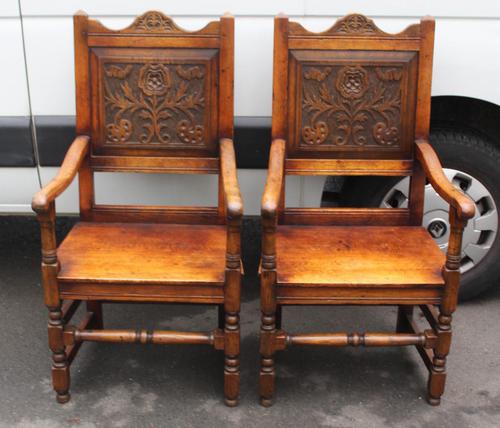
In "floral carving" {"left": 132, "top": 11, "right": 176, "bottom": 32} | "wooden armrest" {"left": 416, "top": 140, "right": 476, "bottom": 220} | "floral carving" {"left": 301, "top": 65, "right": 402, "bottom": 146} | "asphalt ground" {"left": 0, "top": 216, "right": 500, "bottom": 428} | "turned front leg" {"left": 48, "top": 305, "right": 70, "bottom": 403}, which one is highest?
"floral carving" {"left": 132, "top": 11, "right": 176, "bottom": 32}

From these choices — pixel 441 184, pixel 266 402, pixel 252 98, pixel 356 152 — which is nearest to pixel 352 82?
pixel 356 152

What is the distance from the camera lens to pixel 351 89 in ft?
10.1

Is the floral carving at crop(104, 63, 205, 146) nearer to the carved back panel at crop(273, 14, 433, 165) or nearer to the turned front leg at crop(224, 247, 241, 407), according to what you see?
the carved back panel at crop(273, 14, 433, 165)

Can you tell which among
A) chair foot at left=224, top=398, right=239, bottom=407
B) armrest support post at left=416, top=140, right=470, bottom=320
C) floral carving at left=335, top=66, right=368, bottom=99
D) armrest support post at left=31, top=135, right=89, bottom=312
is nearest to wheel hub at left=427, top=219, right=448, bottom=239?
armrest support post at left=416, top=140, right=470, bottom=320

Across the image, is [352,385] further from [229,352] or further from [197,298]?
[197,298]

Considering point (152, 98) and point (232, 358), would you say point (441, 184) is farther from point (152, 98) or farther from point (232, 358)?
point (152, 98)

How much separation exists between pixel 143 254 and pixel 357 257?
783 mm

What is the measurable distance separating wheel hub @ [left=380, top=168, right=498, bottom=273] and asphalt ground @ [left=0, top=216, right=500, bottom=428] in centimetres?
34

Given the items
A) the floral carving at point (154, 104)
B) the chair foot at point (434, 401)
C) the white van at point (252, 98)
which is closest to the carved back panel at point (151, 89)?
the floral carving at point (154, 104)

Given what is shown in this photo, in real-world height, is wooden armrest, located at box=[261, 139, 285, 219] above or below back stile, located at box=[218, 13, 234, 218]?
below

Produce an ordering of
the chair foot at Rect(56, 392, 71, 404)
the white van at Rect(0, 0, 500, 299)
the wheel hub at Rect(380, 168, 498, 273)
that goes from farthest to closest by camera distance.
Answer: the wheel hub at Rect(380, 168, 498, 273)
the white van at Rect(0, 0, 500, 299)
the chair foot at Rect(56, 392, 71, 404)

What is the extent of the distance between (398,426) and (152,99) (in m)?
1.53

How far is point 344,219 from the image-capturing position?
3193mm

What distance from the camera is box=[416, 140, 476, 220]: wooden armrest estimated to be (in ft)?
8.54
